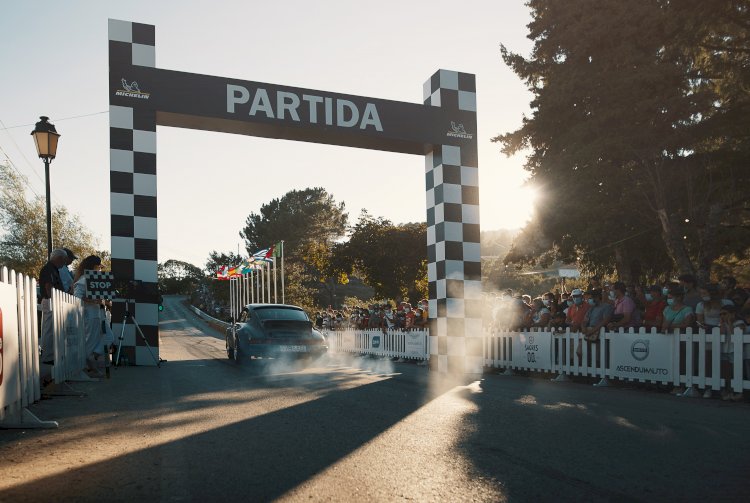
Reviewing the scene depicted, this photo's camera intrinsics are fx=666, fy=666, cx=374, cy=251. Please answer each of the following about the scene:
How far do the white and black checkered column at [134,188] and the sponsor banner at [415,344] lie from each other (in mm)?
7488

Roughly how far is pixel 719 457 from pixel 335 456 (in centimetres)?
256

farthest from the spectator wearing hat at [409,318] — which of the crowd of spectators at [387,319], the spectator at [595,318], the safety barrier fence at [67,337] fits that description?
the safety barrier fence at [67,337]

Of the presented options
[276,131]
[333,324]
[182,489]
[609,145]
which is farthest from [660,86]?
[182,489]

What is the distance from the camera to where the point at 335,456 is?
14.1 feet

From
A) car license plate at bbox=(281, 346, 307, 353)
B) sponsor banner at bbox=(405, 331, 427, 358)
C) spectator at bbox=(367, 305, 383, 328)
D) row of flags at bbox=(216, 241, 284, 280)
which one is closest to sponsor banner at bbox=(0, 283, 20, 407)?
car license plate at bbox=(281, 346, 307, 353)

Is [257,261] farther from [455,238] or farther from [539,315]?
[539,315]

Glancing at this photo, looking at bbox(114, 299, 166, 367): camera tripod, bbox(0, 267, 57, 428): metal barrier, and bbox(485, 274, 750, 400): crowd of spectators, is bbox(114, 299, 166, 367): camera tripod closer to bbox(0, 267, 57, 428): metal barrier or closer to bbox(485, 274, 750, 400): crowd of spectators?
bbox(0, 267, 57, 428): metal barrier

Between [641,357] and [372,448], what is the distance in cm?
685

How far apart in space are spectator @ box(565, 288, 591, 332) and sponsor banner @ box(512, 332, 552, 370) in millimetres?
526

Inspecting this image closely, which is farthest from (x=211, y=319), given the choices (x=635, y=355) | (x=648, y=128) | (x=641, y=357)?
(x=641, y=357)

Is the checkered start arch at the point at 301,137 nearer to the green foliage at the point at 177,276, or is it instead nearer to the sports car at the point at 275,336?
the sports car at the point at 275,336

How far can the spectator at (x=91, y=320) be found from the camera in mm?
10273

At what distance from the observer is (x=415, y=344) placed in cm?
1767

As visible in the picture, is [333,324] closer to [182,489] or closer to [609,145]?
[609,145]
